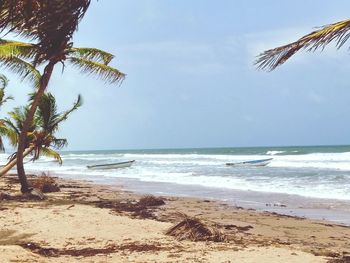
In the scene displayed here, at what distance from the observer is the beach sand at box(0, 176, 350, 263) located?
265 inches

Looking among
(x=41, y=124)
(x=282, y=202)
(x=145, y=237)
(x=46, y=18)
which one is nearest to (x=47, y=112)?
(x=41, y=124)

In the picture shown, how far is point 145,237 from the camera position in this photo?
8.14m

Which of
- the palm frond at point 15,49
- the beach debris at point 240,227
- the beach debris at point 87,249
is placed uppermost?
the palm frond at point 15,49

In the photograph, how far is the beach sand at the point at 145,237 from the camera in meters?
6.72

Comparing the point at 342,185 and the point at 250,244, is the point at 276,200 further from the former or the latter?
the point at 250,244

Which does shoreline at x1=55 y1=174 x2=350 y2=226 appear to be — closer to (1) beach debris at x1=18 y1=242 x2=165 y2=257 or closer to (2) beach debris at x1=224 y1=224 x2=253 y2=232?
(2) beach debris at x1=224 y1=224 x2=253 y2=232

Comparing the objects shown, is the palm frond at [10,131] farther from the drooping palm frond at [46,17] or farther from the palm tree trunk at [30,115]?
the drooping palm frond at [46,17]

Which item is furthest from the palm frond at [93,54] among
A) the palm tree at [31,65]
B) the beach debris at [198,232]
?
the beach debris at [198,232]

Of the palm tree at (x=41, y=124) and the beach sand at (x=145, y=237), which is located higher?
the palm tree at (x=41, y=124)

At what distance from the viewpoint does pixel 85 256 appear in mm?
6719

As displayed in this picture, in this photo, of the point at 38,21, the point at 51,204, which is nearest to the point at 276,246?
the point at 38,21

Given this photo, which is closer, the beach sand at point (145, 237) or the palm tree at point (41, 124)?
the beach sand at point (145, 237)

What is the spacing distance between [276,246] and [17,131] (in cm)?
1294

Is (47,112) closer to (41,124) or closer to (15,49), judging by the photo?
(41,124)
